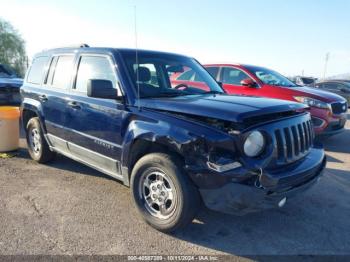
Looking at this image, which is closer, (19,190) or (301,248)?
(301,248)

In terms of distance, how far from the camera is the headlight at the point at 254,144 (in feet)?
10.2

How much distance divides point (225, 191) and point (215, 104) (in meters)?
0.95

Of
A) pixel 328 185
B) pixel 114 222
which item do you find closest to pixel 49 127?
pixel 114 222

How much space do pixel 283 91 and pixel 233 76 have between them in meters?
1.36

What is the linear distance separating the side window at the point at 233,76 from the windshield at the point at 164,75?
11.3ft

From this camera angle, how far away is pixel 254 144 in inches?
124

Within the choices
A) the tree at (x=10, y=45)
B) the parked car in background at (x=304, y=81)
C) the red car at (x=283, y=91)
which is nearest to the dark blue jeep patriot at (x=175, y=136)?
the red car at (x=283, y=91)

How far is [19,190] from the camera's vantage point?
4.70m

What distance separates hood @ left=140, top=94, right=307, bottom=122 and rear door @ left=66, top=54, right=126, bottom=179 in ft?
1.69

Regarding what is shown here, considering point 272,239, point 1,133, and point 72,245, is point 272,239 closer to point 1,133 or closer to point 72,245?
point 72,245

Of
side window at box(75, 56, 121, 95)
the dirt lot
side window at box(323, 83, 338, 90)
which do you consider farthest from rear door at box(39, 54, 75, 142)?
side window at box(323, 83, 338, 90)

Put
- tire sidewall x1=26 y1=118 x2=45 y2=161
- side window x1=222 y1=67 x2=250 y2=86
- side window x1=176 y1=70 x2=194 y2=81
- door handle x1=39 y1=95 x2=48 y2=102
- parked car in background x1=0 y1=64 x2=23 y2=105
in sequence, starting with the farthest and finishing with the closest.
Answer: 1. parked car in background x1=0 y1=64 x2=23 y2=105
2. side window x1=222 y1=67 x2=250 y2=86
3. tire sidewall x1=26 y1=118 x2=45 y2=161
4. door handle x1=39 y1=95 x2=48 y2=102
5. side window x1=176 y1=70 x2=194 y2=81

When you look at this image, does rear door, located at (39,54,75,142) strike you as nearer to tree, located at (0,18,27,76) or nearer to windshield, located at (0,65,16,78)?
windshield, located at (0,65,16,78)

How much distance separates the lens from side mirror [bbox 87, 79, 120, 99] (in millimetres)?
3688
